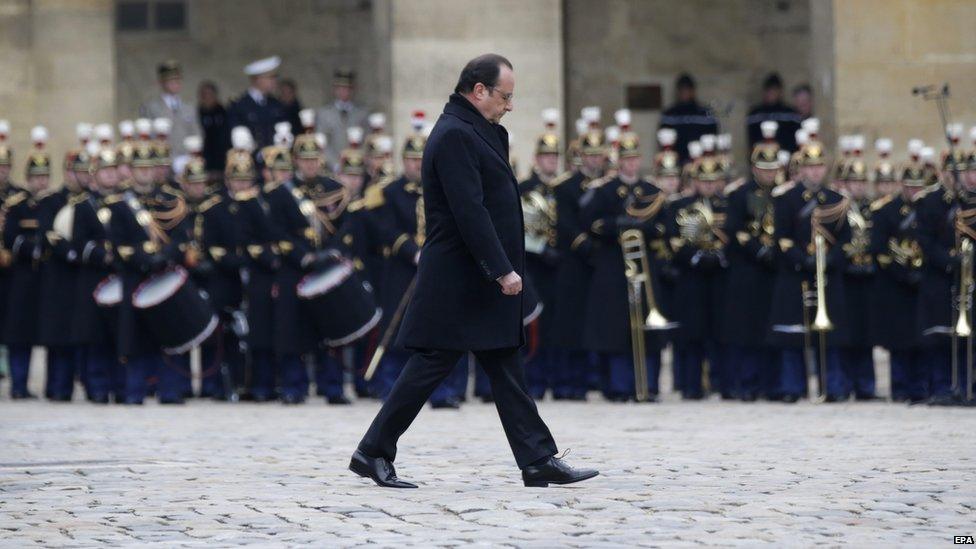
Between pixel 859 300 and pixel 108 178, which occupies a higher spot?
pixel 108 178

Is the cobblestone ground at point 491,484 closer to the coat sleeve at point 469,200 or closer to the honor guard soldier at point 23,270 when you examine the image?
the coat sleeve at point 469,200

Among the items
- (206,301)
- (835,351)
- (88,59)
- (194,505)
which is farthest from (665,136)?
(194,505)

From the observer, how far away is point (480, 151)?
9.12 metres

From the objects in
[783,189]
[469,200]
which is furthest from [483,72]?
[783,189]

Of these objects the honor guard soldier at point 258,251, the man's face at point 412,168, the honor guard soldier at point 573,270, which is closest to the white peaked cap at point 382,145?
the honor guard soldier at point 258,251

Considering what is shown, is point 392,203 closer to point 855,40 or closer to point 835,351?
point 835,351

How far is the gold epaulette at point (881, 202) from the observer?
1588cm

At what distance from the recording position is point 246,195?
16.2 m

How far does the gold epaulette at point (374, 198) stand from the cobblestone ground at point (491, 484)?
2.21 m

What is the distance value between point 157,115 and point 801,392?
6.52 metres

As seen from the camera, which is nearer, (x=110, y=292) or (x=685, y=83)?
(x=110, y=292)

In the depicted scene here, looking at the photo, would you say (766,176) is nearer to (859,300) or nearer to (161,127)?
(859,300)

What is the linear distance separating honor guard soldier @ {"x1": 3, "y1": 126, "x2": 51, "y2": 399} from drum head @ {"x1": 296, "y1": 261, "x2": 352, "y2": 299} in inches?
98.6

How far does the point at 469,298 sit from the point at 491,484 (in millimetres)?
824
